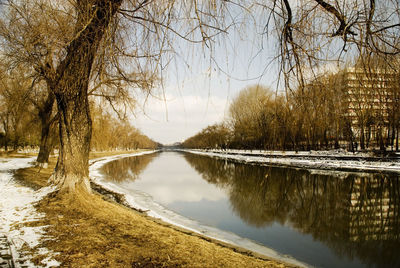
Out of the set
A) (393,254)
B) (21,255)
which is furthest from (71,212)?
(393,254)

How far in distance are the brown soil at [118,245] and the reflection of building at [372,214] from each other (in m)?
3.22

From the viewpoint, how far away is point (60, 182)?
18.6 feet

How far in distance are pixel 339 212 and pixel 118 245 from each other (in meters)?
6.39

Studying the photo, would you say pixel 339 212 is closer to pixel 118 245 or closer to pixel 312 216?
pixel 312 216

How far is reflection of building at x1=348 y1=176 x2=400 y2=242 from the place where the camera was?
5.18 meters

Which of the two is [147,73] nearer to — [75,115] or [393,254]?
[75,115]

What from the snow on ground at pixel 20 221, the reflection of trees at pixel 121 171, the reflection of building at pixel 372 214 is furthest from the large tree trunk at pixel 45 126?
the reflection of building at pixel 372 214

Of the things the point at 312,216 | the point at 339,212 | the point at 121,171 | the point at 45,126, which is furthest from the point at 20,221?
the point at 121,171

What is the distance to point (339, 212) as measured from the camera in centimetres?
682

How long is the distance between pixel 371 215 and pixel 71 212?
7.66 meters

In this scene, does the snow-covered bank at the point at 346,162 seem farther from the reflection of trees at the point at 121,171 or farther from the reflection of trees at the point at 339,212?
the reflection of trees at the point at 121,171

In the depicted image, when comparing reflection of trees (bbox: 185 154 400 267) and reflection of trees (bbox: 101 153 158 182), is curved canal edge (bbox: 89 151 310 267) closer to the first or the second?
reflection of trees (bbox: 185 154 400 267)

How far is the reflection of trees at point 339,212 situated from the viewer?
184 inches

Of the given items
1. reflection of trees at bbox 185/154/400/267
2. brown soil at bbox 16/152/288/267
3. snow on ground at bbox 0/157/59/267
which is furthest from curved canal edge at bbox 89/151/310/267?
snow on ground at bbox 0/157/59/267
